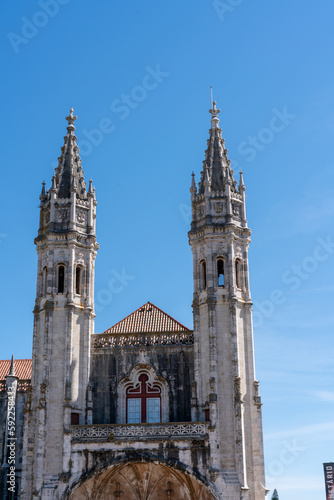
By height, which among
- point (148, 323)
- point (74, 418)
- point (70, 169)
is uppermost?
point (70, 169)

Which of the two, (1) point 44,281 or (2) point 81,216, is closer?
(1) point 44,281

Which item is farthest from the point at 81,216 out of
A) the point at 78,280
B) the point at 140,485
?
the point at 140,485

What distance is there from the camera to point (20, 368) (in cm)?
5084

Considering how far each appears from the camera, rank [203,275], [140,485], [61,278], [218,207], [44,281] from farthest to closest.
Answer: [218,207]
[61,278]
[44,281]
[203,275]
[140,485]

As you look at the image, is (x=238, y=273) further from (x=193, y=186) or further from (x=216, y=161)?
(x=216, y=161)

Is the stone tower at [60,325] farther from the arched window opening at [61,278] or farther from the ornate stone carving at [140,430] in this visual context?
the ornate stone carving at [140,430]

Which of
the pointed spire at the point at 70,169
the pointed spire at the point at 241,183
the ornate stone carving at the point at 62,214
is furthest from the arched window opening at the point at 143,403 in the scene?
the pointed spire at the point at 241,183

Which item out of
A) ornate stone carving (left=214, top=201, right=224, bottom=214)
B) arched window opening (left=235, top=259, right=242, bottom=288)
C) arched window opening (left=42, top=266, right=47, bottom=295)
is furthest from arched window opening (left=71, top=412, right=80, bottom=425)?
ornate stone carving (left=214, top=201, right=224, bottom=214)

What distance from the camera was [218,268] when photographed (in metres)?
43.3

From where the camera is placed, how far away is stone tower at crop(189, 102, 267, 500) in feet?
126

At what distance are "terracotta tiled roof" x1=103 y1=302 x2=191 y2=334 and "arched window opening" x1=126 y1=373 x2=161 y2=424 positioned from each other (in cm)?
384

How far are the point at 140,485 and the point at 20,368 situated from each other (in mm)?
14674

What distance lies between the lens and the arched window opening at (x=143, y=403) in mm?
41125

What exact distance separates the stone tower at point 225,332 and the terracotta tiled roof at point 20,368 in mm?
14266
